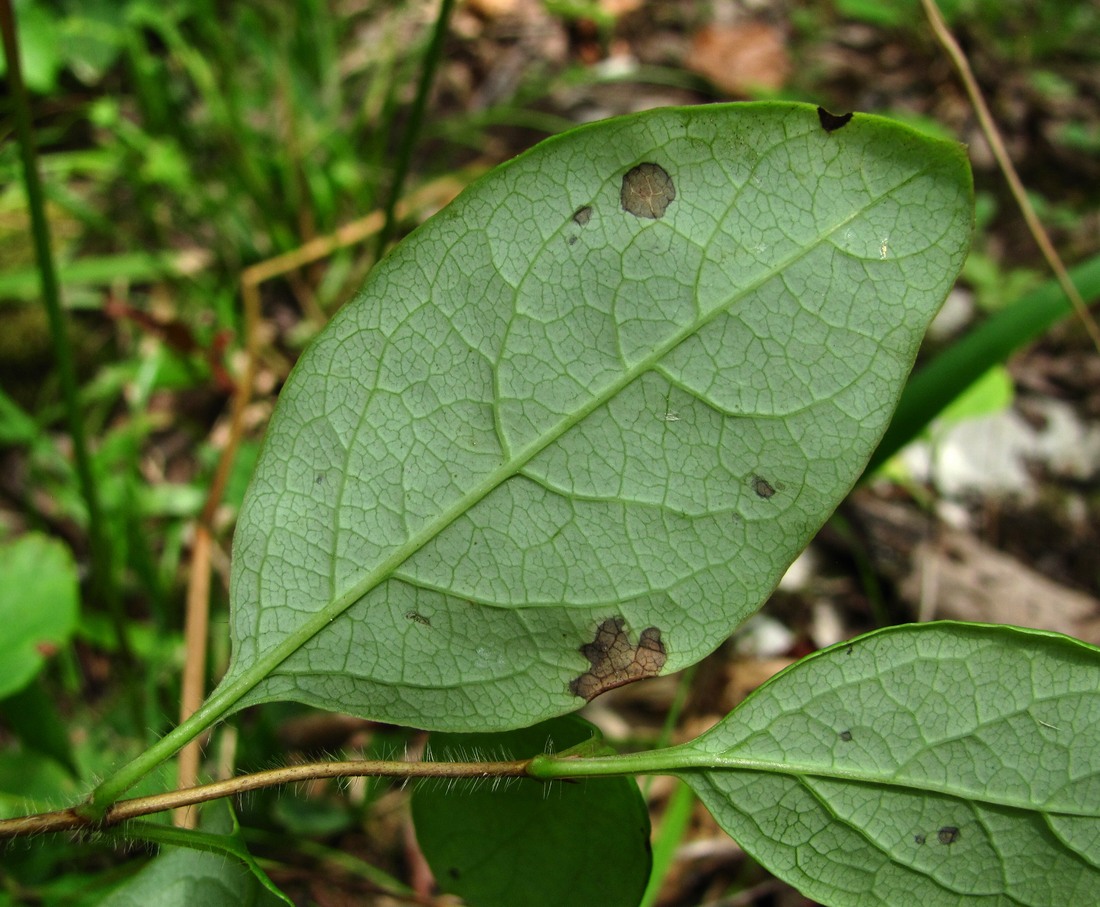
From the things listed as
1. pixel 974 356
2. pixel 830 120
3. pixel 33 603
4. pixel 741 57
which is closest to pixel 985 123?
pixel 974 356

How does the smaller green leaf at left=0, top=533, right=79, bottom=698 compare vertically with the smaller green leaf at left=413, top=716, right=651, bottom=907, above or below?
above

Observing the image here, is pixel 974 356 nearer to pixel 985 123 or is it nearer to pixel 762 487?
pixel 985 123

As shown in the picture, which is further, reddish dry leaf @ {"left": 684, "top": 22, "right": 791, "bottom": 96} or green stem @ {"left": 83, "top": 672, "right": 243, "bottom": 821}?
reddish dry leaf @ {"left": 684, "top": 22, "right": 791, "bottom": 96}

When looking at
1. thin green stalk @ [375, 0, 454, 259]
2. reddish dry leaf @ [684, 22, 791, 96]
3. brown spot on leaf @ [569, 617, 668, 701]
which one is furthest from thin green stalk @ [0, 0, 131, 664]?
reddish dry leaf @ [684, 22, 791, 96]

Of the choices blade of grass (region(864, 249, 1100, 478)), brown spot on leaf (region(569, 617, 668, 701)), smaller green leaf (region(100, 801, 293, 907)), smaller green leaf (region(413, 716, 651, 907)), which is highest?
blade of grass (region(864, 249, 1100, 478))

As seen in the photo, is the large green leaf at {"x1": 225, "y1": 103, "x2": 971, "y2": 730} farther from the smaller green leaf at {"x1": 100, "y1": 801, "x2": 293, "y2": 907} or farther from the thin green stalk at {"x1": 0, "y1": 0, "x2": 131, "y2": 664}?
the thin green stalk at {"x1": 0, "y1": 0, "x2": 131, "y2": 664}

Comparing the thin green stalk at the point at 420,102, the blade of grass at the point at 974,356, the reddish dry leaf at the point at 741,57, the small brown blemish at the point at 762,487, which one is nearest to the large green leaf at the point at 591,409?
the small brown blemish at the point at 762,487

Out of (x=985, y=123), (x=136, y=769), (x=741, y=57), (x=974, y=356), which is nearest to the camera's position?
(x=136, y=769)
